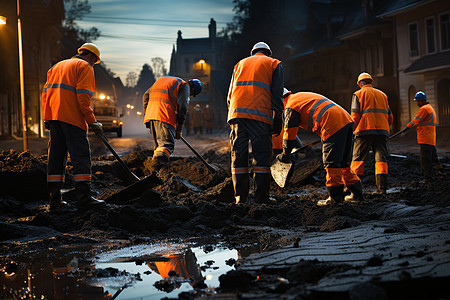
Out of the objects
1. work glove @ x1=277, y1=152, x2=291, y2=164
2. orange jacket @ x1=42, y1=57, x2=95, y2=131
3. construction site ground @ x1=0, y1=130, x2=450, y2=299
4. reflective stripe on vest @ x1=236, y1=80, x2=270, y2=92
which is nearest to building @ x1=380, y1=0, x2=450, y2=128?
construction site ground @ x1=0, y1=130, x2=450, y2=299

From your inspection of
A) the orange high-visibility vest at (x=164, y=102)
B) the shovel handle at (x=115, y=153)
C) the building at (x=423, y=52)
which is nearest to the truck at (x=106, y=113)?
the building at (x=423, y=52)

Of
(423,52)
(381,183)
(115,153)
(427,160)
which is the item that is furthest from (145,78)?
(115,153)

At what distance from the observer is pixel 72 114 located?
6664 millimetres

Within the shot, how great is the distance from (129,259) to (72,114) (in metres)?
2.87

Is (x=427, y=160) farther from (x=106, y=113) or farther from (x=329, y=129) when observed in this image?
(x=106, y=113)

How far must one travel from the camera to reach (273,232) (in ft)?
17.3

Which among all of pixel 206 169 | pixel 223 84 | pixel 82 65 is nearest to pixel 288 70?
pixel 223 84

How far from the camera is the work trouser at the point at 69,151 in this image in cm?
665

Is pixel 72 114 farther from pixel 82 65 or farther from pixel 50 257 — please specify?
pixel 50 257

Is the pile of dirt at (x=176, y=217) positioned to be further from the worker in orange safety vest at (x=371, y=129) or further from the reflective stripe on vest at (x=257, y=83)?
the reflective stripe on vest at (x=257, y=83)

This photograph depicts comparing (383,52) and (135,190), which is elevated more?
(383,52)

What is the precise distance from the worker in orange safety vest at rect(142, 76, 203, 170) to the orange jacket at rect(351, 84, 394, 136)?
279cm

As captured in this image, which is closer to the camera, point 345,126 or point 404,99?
point 345,126

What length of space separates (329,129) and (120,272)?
3.90 metres
